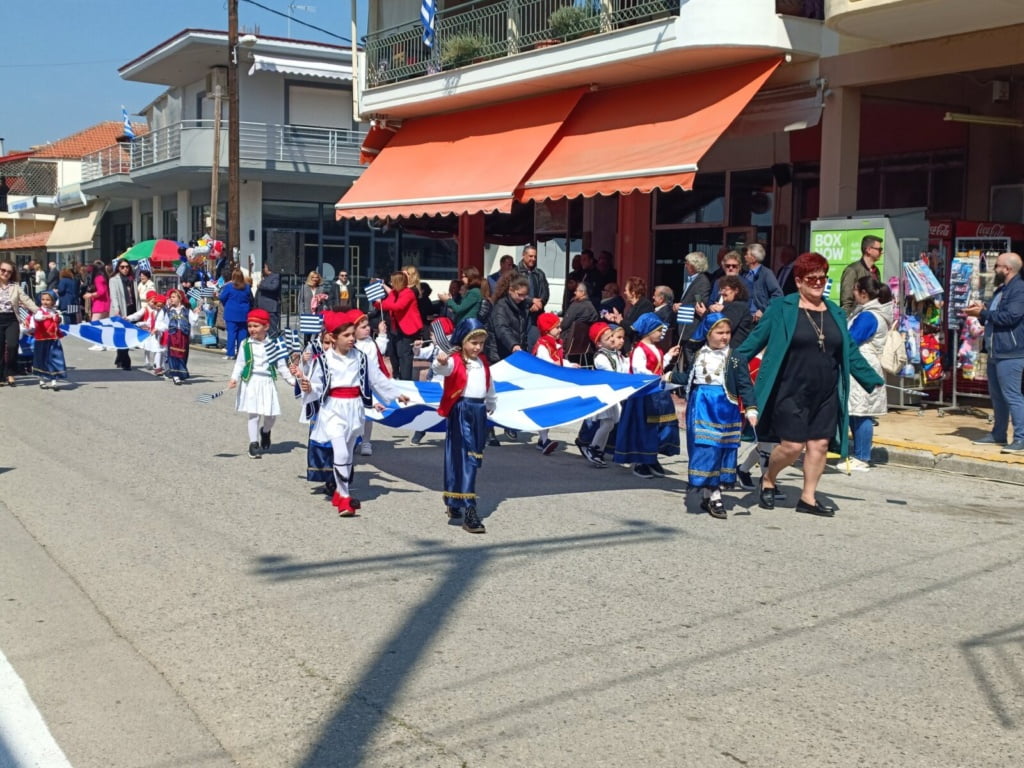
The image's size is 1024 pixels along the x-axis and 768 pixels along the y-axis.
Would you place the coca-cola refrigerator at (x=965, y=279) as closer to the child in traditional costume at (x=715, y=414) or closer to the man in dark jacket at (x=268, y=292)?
the child in traditional costume at (x=715, y=414)

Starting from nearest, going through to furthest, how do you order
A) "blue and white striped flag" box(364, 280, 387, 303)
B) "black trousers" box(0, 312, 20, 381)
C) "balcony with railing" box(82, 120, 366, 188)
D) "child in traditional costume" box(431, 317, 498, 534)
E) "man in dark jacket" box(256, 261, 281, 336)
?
1. "child in traditional costume" box(431, 317, 498, 534)
2. "blue and white striped flag" box(364, 280, 387, 303)
3. "black trousers" box(0, 312, 20, 381)
4. "man in dark jacket" box(256, 261, 281, 336)
5. "balcony with railing" box(82, 120, 366, 188)

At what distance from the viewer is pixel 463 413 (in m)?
8.55

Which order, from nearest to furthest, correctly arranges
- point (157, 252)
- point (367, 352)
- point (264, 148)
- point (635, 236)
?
point (367, 352) < point (635, 236) < point (157, 252) < point (264, 148)

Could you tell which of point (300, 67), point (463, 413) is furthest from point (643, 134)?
point (300, 67)

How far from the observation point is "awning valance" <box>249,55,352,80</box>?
120ft

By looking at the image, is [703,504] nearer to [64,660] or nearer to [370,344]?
[370,344]

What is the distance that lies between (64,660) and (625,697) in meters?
2.59

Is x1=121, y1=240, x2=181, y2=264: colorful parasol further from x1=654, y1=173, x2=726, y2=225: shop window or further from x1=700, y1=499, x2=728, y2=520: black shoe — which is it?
x1=700, y1=499, x2=728, y2=520: black shoe

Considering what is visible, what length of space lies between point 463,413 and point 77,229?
4966 centimetres

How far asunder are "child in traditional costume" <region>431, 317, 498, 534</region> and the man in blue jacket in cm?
576

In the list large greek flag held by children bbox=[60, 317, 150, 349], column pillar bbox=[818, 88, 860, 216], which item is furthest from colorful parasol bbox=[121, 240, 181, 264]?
column pillar bbox=[818, 88, 860, 216]

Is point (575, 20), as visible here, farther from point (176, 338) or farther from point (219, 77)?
point (219, 77)

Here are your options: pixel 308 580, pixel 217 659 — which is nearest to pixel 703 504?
pixel 308 580

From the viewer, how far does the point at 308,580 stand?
6.85m
